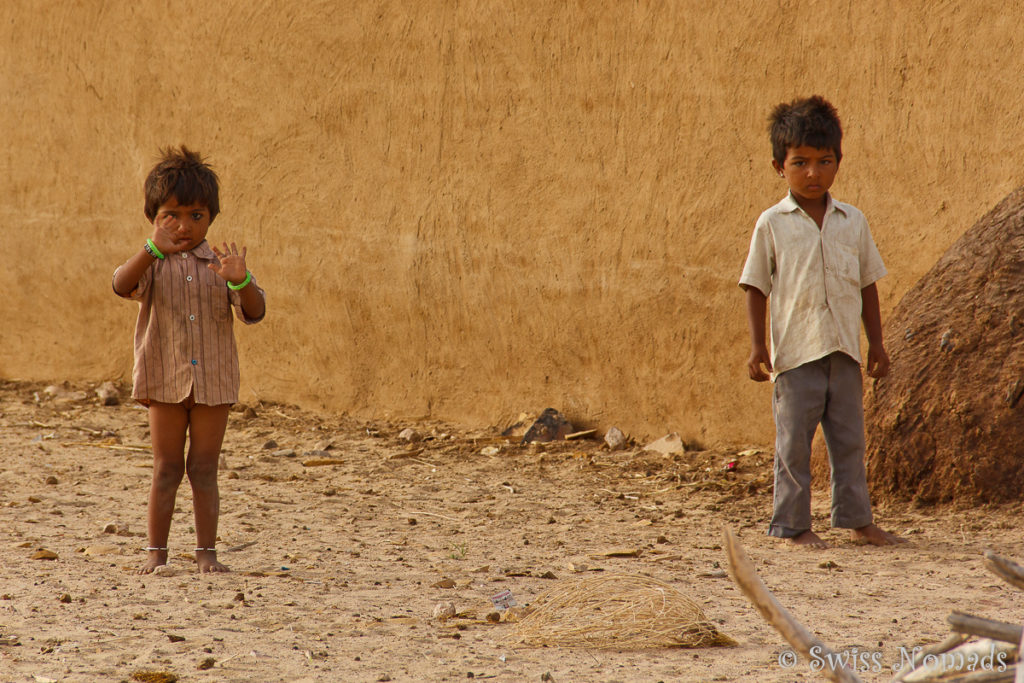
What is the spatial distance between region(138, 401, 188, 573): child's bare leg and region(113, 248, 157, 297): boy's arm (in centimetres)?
38

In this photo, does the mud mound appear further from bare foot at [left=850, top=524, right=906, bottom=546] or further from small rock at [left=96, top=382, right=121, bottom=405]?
small rock at [left=96, top=382, right=121, bottom=405]

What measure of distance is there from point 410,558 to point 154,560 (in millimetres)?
848

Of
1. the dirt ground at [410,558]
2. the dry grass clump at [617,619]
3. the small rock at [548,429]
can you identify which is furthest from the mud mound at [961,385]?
the small rock at [548,429]

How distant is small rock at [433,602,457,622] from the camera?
10.8ft

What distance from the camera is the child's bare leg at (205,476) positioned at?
3820 millimetres

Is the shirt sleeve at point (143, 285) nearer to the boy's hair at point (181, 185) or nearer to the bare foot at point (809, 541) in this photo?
the boy's hair at point (181, 185)

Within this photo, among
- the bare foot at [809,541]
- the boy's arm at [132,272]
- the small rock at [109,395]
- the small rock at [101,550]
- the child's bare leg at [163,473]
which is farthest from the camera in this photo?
the small rock at [109,395]

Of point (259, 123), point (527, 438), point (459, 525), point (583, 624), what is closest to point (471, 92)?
point (259, 123)

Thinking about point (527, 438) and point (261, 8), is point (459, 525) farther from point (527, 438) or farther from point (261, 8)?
point (261, 8)

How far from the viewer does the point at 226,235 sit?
688cm

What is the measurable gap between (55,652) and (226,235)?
421cm

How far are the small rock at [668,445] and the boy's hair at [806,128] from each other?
1.86 metres

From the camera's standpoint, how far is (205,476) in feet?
12.6

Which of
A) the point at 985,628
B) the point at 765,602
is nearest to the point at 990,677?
the point at 985,628
